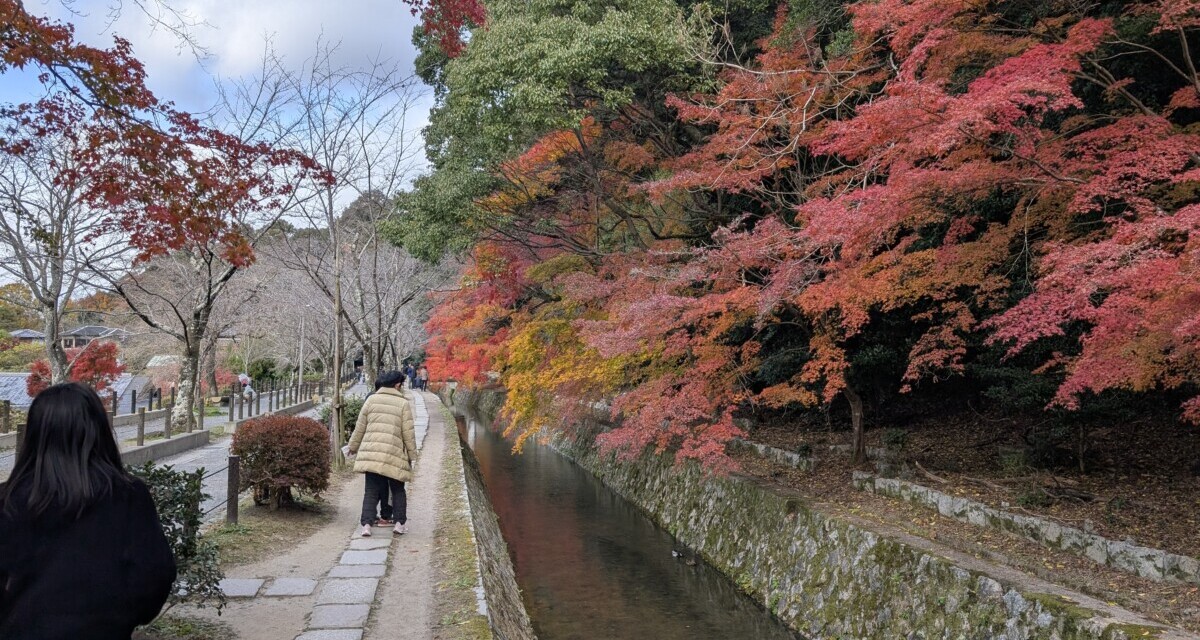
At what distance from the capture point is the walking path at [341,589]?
513 cm

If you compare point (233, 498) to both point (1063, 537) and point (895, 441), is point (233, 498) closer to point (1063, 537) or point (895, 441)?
point (1063, 537)

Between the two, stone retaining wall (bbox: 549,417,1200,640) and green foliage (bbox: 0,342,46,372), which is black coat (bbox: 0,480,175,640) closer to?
stone retaining wall (bbox: 549,417,1200,640)

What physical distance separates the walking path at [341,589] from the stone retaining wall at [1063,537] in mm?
5570

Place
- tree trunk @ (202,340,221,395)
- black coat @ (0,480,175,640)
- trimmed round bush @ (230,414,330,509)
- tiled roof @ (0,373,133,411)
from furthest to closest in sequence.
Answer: tree trunk @ (202,340,221,395) → tiled roof @ (0,373,133,411) → trimmed round bush @ (230,414,330,509) → black coat @ (0,480,175,640)

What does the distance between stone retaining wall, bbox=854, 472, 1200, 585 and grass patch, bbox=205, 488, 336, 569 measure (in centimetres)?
688

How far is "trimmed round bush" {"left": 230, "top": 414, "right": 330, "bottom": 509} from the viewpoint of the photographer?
8.58 m

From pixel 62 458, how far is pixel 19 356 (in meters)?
31.1

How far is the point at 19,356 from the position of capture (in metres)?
27.2

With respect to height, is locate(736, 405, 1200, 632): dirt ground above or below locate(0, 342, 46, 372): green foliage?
below

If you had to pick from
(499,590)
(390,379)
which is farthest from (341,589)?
(390,379)

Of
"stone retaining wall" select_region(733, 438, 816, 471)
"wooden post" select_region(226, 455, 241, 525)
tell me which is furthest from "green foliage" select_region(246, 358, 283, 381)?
"wooden post" select_region(226, 455, 241, 525)

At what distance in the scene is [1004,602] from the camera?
614cm

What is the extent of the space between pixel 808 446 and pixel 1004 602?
660 centimetres

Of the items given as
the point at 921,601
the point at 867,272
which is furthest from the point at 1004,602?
the point at 867,272
